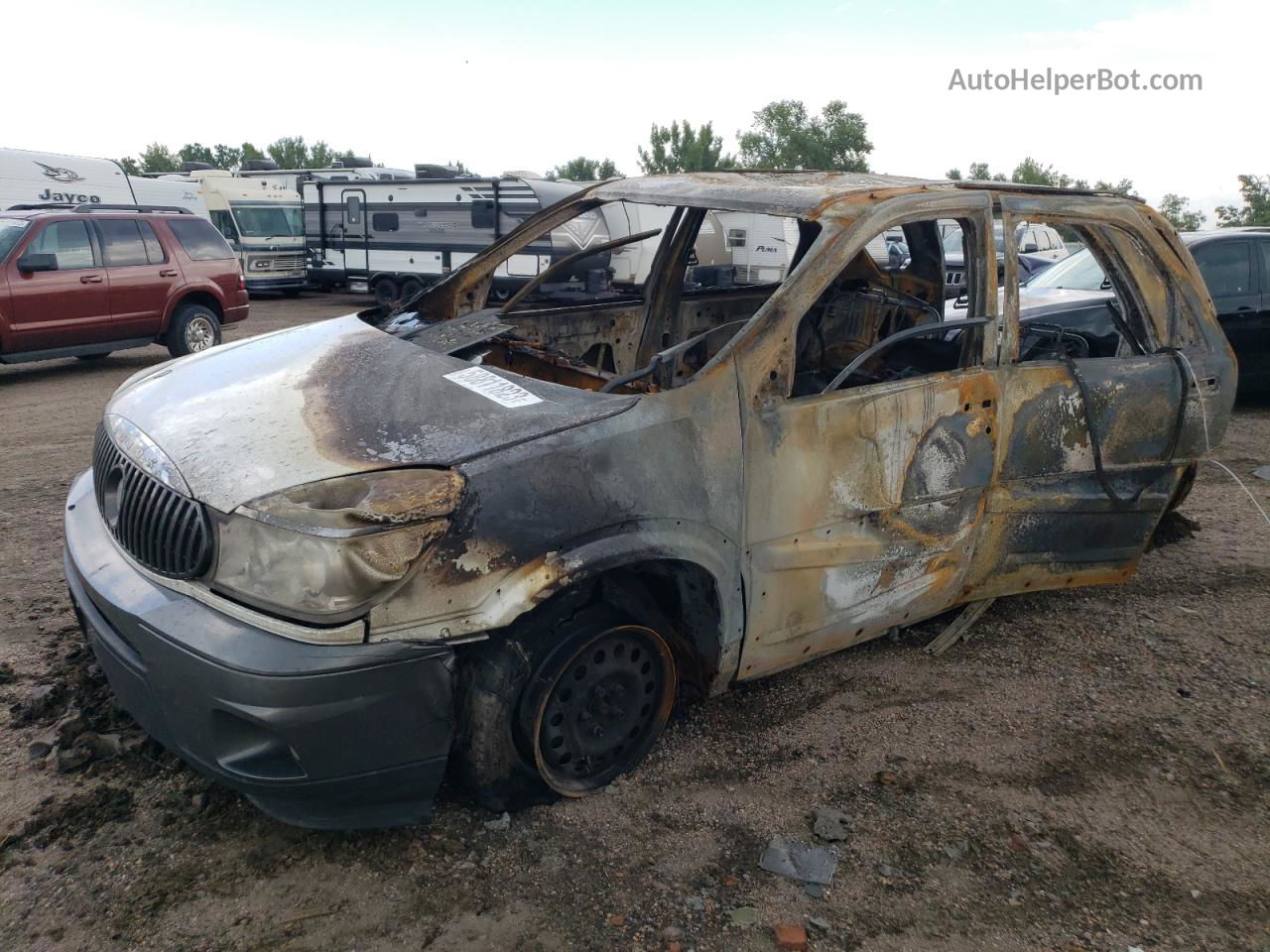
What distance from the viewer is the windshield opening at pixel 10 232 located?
9.09 meters

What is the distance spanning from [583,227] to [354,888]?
10.7 meters

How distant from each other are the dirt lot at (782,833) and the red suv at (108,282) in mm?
6708

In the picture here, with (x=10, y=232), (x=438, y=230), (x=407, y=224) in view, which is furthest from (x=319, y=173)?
(x=10, y=232)

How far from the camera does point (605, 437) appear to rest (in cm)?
252

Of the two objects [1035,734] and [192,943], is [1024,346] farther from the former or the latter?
[192,943]

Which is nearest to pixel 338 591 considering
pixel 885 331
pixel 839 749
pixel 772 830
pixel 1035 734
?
pixel 772 830

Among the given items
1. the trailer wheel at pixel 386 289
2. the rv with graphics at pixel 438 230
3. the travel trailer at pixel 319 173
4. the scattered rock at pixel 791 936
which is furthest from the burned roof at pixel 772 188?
the travel trailer at pixel 319 173

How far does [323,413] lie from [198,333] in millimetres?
9151

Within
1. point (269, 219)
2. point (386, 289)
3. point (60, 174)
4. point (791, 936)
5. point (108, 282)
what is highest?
point (60, 174)

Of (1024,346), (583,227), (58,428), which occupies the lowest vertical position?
(58,428)

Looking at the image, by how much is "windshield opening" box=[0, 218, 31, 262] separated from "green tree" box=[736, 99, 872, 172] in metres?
51.3

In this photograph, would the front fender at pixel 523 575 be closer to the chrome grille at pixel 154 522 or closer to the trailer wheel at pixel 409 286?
the chrome grille at pixel 154 522

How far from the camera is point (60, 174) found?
651 inches

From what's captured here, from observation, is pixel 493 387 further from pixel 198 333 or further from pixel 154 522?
pixel 198 333
